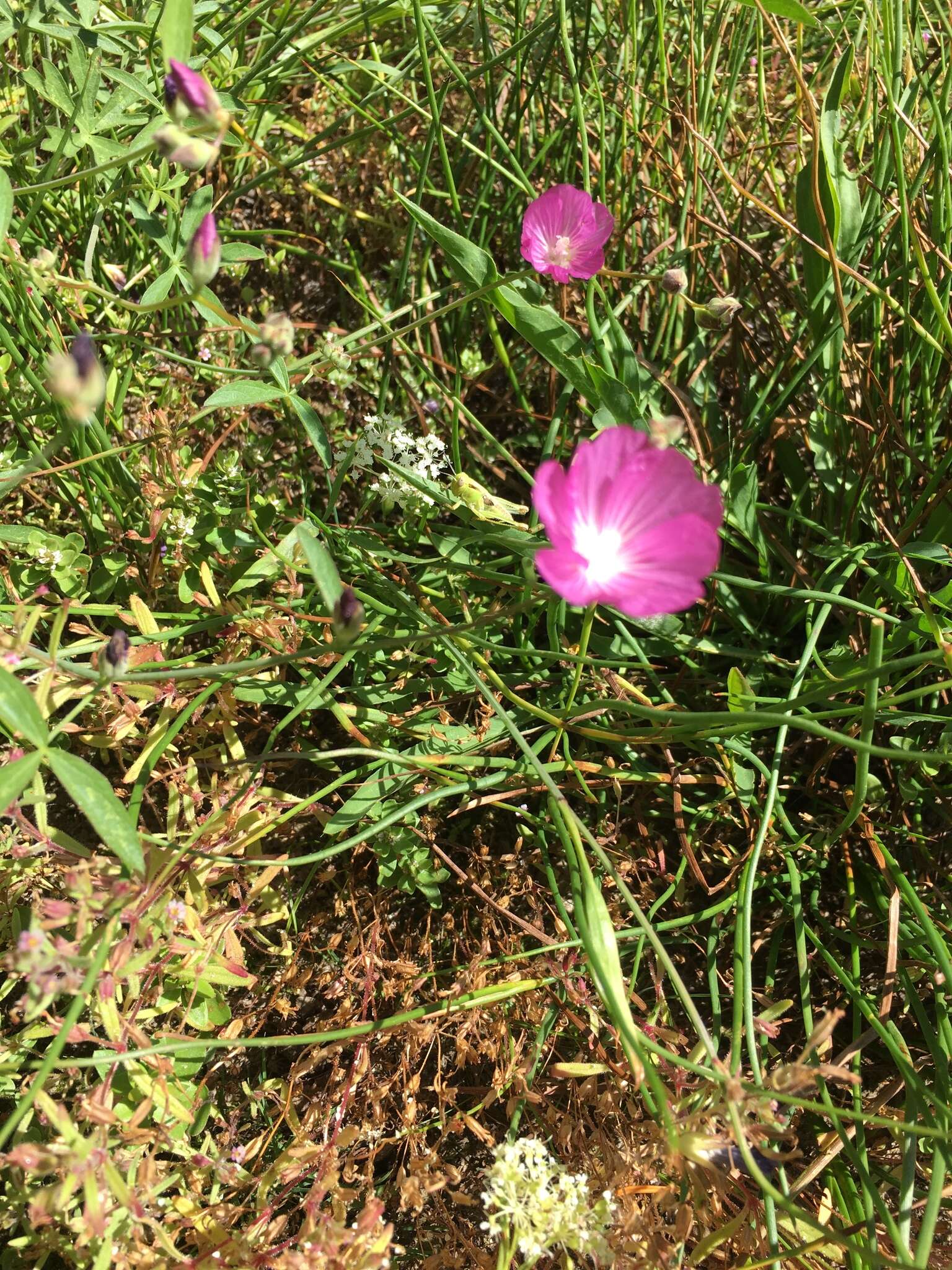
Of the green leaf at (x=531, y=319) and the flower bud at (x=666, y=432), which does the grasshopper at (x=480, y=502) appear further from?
the flower bud at (x=666, y=432)

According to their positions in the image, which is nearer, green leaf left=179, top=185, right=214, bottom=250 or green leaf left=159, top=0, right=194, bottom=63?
green leaf left=159, top=0, right=194, bottom=63

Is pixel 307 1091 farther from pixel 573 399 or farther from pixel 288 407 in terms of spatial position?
pixel 573 399

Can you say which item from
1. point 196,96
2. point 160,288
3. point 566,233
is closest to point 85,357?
point 196,96

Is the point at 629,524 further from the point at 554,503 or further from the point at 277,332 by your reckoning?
the point at 277,332

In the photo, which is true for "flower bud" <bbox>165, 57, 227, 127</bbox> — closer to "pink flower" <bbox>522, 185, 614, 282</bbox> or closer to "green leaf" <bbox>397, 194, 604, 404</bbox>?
"green leaf" <bbox>397, 194, 604, 404</bbox>

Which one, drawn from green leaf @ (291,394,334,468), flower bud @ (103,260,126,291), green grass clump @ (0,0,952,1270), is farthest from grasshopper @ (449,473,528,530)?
flower bud @ (103,260,126,291)
